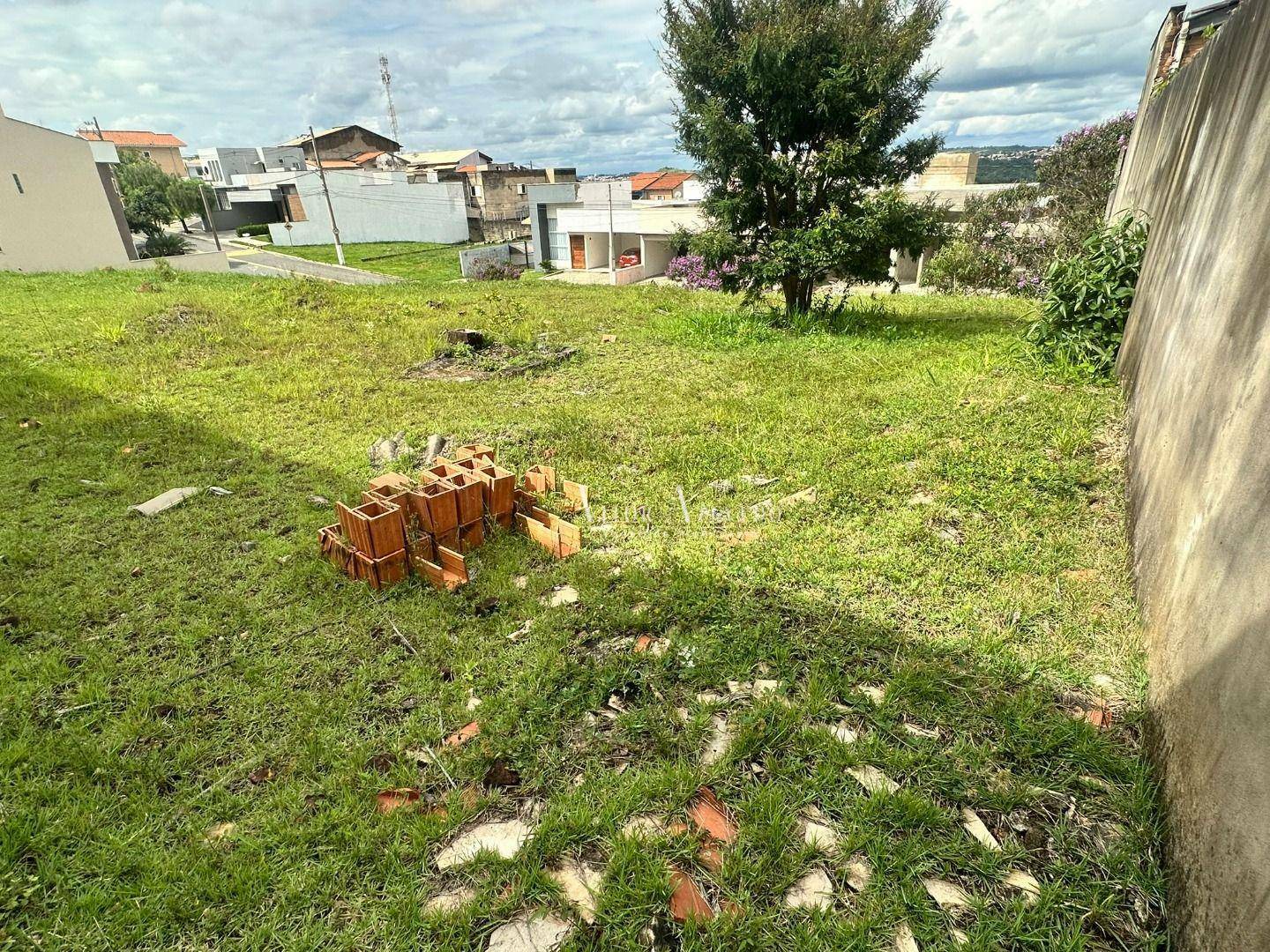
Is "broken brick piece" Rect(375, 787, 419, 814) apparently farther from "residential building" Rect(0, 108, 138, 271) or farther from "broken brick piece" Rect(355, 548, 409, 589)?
"residential building" Rect(0, 108, 138, 271)

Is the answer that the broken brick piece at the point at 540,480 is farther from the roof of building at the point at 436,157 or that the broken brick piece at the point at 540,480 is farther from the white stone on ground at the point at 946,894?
the roof of building at the point at 436,157

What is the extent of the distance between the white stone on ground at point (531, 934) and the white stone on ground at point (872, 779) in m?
1.00

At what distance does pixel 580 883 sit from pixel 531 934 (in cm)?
18

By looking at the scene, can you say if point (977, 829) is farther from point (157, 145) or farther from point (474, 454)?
point (157, 145)

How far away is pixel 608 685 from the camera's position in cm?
244

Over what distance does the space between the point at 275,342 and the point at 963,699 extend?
28.3 ft

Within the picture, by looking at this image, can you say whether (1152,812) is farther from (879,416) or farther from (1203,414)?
(879,416)

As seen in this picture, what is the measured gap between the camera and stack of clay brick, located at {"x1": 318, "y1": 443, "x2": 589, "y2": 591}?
10.4ft

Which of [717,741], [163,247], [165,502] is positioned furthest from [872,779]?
[163,247]

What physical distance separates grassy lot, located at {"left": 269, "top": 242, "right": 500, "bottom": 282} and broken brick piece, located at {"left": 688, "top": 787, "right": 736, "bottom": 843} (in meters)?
27.5

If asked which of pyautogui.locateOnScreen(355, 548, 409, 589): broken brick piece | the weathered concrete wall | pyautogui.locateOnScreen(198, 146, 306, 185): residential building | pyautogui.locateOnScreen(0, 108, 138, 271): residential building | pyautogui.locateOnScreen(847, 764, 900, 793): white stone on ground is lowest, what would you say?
pyautogui.locateOnScreen(847, 764, 900, 793): white stone on ground

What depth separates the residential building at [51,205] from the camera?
54.0 feet

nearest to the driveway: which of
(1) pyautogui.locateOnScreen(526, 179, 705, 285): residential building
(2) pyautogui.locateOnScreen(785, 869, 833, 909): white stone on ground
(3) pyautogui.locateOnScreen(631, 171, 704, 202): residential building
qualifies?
(1) pyautogui.locateOnScreen(526, 179, 705, 285): residential building

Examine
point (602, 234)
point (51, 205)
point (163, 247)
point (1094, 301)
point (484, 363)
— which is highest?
point (51, 205)
